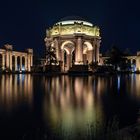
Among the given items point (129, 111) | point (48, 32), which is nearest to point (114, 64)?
point (48, 32)

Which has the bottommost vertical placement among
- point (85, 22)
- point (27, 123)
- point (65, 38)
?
point (27, 123)

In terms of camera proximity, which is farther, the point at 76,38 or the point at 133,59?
the point at 133,59

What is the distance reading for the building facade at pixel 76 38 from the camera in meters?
94.8

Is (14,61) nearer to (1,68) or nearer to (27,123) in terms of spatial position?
(1,68)

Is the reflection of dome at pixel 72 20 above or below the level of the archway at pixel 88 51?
above

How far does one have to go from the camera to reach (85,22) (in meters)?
102

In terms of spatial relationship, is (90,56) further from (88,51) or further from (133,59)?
(133,59)

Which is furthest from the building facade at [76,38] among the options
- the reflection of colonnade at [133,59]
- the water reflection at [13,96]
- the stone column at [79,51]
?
the water reflection at [13,96]

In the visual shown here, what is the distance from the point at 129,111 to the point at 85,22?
9209 cm

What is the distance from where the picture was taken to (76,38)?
311 feet

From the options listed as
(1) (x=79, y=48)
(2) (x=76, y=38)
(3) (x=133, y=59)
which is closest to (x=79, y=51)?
(1) (x=79, y=48)

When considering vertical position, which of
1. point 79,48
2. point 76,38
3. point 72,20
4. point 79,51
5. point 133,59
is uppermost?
point 72,20

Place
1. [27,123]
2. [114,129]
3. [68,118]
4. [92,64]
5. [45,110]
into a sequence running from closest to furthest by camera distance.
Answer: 1. [114,129]
2. [27,123]
3. [68,118]
4. [45,110]
5. [92,64]

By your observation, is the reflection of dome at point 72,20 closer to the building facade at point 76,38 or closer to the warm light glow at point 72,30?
the building facade at point 76,38
